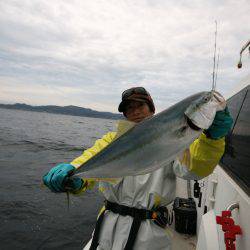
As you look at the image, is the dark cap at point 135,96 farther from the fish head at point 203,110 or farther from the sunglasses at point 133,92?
the fish head at point 203,110

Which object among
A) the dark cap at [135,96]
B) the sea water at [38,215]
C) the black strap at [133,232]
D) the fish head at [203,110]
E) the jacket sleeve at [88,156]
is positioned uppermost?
the dark cap at [135,96]

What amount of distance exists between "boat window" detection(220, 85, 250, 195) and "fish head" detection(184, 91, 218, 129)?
79 centimetres

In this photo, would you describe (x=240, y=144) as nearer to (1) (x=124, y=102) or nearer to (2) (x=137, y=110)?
(2) (x=137, y=110)

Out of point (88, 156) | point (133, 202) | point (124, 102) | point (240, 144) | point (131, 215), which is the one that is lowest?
point (131, 215)

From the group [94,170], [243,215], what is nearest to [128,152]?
[94,170]

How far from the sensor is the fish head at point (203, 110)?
7.48 ft

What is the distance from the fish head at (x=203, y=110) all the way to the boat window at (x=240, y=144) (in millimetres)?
787

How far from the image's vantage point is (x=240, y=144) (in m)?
3.33

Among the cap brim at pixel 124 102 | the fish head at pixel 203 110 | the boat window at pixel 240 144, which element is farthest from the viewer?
the cap brim at pixel 124 102

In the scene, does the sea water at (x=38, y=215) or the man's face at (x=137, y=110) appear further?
the sea water at (x=38, y=215)

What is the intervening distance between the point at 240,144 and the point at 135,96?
54.8 inches

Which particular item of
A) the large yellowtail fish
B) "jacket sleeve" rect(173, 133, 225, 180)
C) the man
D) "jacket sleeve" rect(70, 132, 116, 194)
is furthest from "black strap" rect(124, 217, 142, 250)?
the large yellowtail fish

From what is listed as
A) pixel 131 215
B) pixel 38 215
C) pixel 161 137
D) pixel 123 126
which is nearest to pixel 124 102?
pixel 123 126

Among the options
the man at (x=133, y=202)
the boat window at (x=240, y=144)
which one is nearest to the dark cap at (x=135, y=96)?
the man at (x=133, y=202)
